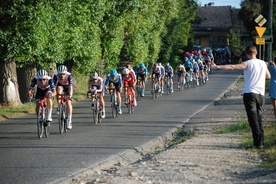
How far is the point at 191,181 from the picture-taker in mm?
9539

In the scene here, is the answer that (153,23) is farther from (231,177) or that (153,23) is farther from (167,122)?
(231,177)

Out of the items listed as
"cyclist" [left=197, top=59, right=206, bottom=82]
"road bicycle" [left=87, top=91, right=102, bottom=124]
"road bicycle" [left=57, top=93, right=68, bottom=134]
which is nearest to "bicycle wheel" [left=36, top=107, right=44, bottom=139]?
"road bicycle" [left=57, top=93, right=68, bottom=134]

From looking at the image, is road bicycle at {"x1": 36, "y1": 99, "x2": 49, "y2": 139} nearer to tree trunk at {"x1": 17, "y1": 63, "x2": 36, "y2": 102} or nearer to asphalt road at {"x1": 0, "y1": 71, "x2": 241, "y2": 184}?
asphalt road at {"x1": 0, "y1": 71, "x2": 241, "y2": 184}

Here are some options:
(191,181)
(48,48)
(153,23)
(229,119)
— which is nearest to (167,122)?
(229,119)

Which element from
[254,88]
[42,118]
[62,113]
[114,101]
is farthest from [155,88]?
[254,88]

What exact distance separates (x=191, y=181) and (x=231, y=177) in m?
0.70

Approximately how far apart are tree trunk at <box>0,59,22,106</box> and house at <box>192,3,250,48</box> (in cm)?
8144

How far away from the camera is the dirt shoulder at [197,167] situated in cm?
977

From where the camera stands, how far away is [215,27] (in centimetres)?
10856

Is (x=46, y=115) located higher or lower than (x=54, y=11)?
lower

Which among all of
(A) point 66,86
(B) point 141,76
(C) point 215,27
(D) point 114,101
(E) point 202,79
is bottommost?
(E) point 202,79

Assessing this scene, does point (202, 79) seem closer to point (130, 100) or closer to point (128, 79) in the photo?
point (128, 79)

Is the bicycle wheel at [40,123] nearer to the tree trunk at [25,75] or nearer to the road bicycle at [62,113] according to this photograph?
the road bicycle at [62,113]

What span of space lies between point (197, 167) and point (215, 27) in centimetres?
9911
